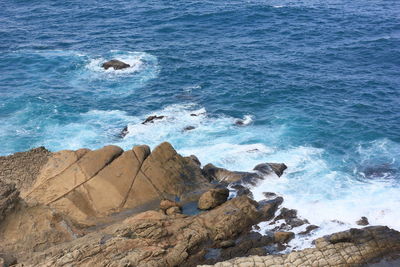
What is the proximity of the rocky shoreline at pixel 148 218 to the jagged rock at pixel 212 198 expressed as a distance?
0.07 metres

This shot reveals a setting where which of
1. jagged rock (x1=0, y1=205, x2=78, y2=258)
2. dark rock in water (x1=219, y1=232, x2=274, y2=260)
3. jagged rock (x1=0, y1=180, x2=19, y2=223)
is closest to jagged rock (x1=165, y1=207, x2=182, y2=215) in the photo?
dark rock in water (x1=219, y1=232, x2=274, y2=260)

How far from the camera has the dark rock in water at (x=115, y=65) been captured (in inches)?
2491

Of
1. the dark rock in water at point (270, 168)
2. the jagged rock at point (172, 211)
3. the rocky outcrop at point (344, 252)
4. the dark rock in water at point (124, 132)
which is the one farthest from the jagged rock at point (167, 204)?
the dark rock in water at point (124, 132)

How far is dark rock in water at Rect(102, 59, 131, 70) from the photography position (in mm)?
63281

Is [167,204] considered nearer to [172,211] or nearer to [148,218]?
[172,211]

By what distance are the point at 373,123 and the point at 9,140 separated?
116 ft

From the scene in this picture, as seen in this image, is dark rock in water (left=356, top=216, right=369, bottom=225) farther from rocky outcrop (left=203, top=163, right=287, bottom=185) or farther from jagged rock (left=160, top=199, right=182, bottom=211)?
jagged rock (left=160, top=199, right=182, bottom=211)

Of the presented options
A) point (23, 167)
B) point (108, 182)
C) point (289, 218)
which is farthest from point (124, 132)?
point (289, 218)

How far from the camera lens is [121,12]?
83.9 metres

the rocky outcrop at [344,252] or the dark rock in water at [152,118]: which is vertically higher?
the rocky outcrop at [344,252]

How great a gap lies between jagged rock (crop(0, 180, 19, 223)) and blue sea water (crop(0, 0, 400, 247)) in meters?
Answer: 16.6

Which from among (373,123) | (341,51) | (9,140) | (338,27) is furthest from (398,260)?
(338,27)

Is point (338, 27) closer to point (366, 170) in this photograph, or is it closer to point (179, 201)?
point (366, 170)

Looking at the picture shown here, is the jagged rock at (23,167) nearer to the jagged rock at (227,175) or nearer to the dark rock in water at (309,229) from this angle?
the jagged rock at (227,175)
